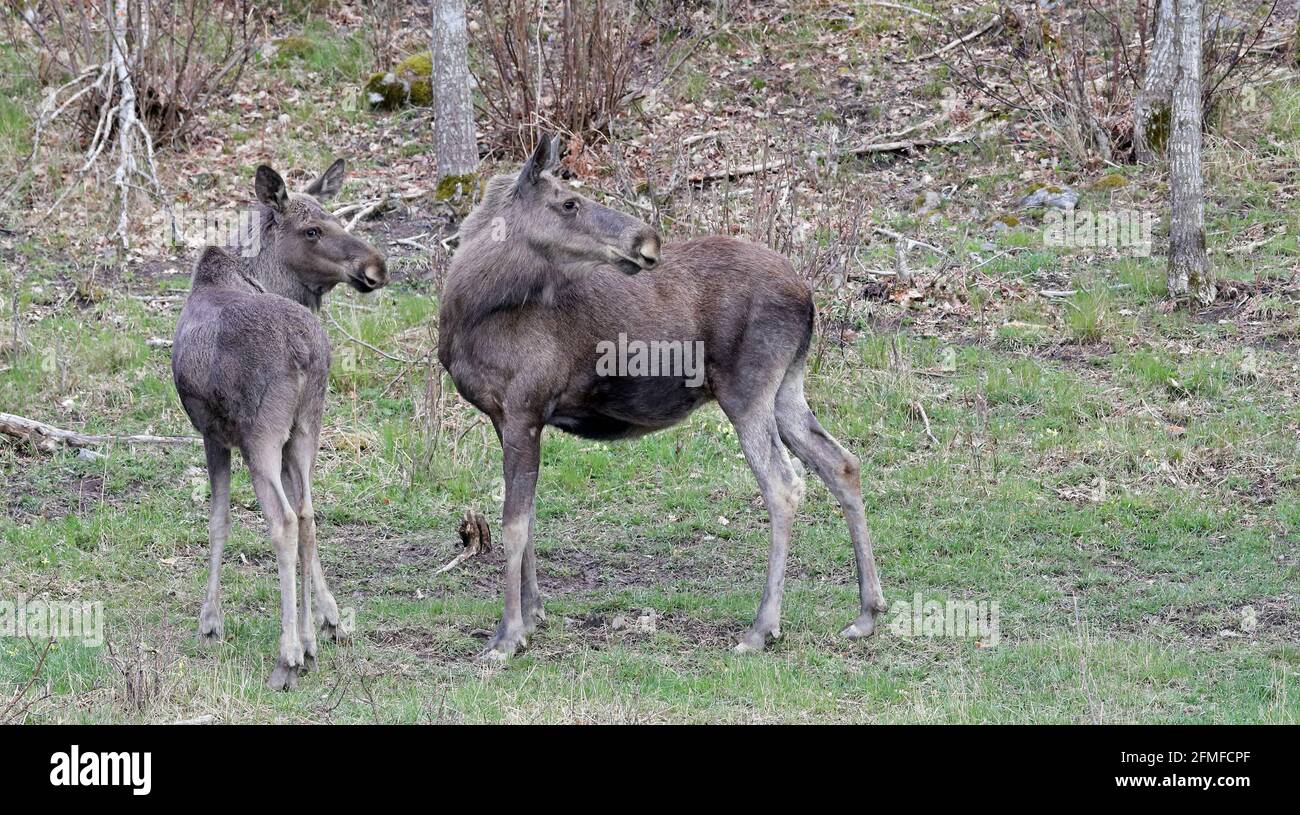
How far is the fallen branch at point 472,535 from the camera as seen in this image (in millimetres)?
9406

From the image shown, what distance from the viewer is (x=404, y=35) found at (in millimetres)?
19188

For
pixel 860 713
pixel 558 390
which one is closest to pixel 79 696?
pixel 558 390

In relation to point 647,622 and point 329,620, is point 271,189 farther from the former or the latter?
point 647,622

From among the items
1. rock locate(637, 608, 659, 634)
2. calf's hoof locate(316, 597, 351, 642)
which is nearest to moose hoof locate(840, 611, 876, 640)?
rock locate(637, 608, 659, 634)

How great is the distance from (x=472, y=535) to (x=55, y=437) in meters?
3.57

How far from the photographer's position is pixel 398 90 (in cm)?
1792

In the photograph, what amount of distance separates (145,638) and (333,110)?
11175 mm

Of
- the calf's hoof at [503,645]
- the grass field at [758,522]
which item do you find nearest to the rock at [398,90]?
the grass field at [758,522]

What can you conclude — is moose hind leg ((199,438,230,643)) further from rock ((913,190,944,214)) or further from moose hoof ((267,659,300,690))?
rock ((913,190,944,214))

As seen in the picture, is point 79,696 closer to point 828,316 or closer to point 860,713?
point 860,713

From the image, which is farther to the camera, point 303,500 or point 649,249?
point 649,249

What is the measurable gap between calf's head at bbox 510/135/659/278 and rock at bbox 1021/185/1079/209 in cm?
797

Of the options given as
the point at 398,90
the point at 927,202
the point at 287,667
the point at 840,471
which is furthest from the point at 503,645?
the point at 398,90

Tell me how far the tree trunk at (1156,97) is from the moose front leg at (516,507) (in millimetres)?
9619
